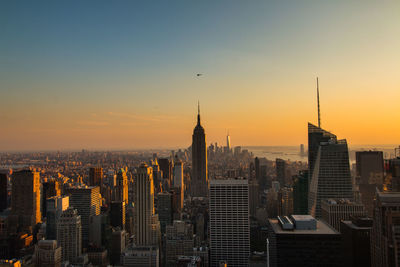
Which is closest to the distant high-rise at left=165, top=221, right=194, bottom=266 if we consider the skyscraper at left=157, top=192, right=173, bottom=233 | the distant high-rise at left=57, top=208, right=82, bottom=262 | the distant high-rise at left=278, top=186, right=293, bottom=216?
the distant high-rise at left=57, top=208, right=82, bottom=262

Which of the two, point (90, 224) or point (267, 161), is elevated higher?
point (267, 161)

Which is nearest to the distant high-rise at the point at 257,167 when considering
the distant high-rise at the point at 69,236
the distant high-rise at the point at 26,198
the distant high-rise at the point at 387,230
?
the distant high-rise at the point at 26,198

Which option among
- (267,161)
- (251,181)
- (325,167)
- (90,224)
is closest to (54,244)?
(90,224)

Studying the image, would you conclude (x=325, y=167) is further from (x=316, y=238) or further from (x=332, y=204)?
(x=316, y=238)

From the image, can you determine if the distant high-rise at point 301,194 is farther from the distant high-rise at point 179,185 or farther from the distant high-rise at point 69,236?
the distant high-rise at point 69,236

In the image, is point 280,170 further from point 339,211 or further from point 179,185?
point 339,211

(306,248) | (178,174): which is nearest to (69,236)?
(306,248)
